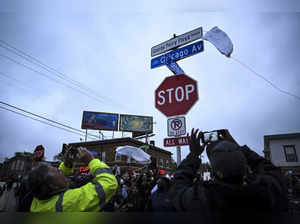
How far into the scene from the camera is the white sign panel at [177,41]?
13.1 feet

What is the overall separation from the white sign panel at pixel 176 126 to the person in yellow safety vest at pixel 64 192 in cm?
175

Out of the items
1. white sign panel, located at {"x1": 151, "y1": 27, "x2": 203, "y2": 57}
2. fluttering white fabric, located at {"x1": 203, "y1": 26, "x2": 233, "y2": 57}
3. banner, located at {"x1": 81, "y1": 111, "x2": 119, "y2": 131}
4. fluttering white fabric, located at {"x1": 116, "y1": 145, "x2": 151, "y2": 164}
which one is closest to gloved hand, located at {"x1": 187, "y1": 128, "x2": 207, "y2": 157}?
fluttering white fabric, located at {"x1": 203, "y1": 26, "x2": 233, "y2": 57}

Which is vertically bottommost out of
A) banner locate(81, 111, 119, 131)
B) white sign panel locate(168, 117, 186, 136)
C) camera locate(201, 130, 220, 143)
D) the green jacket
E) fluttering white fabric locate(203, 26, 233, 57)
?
the green jacket

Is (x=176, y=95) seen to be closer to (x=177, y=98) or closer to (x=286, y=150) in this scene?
(x=177, y=98)

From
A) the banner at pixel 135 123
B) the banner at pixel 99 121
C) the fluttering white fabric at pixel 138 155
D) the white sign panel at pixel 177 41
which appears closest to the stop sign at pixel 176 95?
the white sign panel at pixel 177 41

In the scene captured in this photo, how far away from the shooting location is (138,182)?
524 cm

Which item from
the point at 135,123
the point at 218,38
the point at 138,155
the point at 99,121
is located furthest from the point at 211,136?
the point at 135,123

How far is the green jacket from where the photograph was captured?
4.81ft

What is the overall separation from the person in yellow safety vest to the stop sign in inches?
74.0

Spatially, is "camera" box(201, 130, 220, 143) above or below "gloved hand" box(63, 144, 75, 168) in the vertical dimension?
above

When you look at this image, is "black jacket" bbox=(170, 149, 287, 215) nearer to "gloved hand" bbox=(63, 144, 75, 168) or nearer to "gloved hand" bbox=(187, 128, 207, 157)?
"gloved hand" bbox=(187, 128, 207, 157)

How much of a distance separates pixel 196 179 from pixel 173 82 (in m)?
2.17

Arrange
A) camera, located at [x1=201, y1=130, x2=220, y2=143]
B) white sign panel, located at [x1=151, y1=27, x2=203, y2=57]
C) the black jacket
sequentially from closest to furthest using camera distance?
the black jacket, camera, located at [x1=201, y1=130, x2=220, y2=143], white sign panel, located at [x1=151, y1=27, x2=203, y2=57]

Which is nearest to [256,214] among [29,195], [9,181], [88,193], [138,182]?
[88,193]
